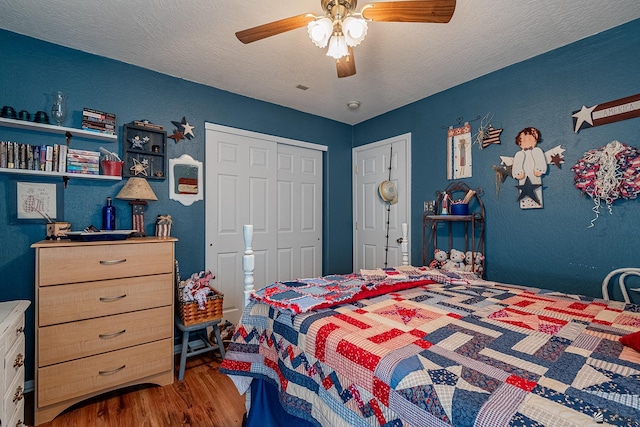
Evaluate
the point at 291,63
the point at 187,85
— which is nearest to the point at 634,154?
the point at 291,63

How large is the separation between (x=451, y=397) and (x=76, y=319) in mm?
2192

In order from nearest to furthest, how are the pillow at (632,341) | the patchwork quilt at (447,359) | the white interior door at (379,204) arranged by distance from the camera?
1. the patchwork quilt at (447,359)
2. the pillow at (632,341)
3. the white interior door at (379,204)

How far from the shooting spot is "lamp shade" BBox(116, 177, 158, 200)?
7.55 feet

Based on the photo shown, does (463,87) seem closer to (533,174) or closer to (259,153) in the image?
(533,174)

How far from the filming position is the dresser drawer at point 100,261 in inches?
71.4

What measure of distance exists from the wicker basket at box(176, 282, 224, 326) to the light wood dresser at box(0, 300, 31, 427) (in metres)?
0.91

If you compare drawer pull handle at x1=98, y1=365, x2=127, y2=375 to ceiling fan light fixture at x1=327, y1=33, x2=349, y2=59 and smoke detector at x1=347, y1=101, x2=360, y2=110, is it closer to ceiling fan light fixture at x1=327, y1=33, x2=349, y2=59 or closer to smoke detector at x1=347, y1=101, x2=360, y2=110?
ceiling fan light fixture at x1=327, y1=33, x2=349, y2=59

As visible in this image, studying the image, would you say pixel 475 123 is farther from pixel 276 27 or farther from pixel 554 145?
pixel 276 27

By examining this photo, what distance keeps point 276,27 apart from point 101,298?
6.53ft

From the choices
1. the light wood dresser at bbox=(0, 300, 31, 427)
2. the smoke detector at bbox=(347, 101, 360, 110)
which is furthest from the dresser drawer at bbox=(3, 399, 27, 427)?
the smoke detector at bbox=(347, 101, 360, 110)

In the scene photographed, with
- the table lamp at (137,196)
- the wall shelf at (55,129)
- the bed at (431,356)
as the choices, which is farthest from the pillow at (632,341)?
the wall shelf at (55,129)

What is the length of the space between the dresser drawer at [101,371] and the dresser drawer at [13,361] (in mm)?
234

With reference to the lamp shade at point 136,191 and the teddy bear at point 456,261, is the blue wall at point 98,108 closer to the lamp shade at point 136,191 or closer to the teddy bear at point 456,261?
the lamp shade at point 136,191

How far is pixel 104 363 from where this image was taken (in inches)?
77.5
